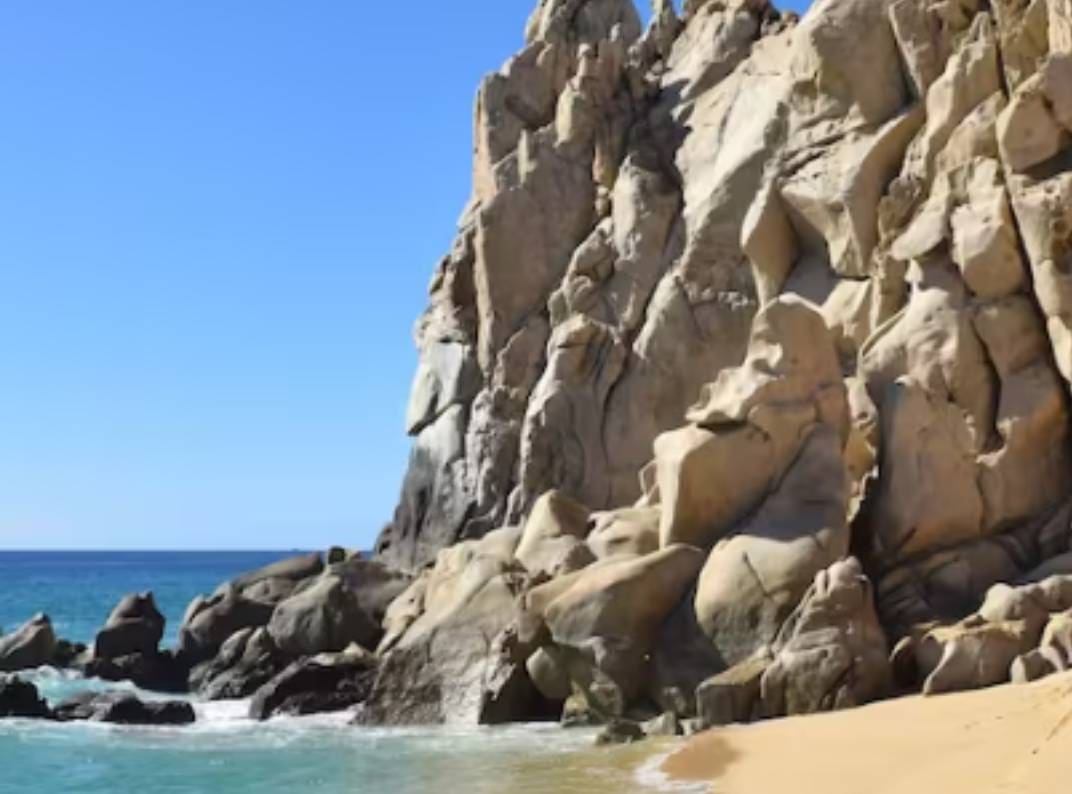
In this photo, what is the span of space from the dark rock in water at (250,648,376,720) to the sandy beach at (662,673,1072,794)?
8.87 meters

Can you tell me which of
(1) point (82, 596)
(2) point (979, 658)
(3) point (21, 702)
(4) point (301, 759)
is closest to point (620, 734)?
(2) point (979, 658)

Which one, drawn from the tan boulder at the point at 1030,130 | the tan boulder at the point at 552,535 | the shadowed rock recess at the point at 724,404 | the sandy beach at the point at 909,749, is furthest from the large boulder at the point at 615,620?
the tan boulder at the point at 1030,130

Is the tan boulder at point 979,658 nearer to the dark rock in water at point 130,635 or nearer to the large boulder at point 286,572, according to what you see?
the large boulder at point 286,572

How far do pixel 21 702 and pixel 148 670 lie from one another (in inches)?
251

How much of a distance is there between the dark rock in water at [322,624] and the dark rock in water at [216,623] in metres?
3.59

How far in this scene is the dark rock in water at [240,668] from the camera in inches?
1102

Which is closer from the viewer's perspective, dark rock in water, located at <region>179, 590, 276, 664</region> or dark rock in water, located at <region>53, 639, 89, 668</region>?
dark rock in water, located at <region>179, 590, 276, 664</region>

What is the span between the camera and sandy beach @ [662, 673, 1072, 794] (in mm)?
12531

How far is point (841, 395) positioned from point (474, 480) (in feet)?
52.1

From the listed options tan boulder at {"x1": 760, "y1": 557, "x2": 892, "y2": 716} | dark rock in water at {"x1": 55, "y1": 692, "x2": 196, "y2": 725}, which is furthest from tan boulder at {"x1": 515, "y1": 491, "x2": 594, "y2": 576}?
dark rock in water at {"x1": 55, "y1": 692, "x2": 196, "y2": 725}

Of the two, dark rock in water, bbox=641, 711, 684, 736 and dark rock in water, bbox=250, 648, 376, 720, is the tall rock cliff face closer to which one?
dark rock in water, bbox=641, 711, 684, 736

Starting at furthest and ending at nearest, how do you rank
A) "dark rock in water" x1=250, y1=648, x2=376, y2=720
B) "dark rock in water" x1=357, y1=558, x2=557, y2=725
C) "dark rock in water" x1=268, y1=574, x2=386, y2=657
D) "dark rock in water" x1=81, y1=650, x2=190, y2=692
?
"dark rock in water" x1=81, y1=650, x2=190, y2=692
"dark rock in water" x1=268, y1=574, x2=386, y2=657
"dark rock in water" x1=250, y1=648, x2=376, y2=720
"dark rock in water" x1=357, y1=558, x2=557, y2=725

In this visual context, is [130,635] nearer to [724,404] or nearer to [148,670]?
[148,670]

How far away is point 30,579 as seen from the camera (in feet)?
361
